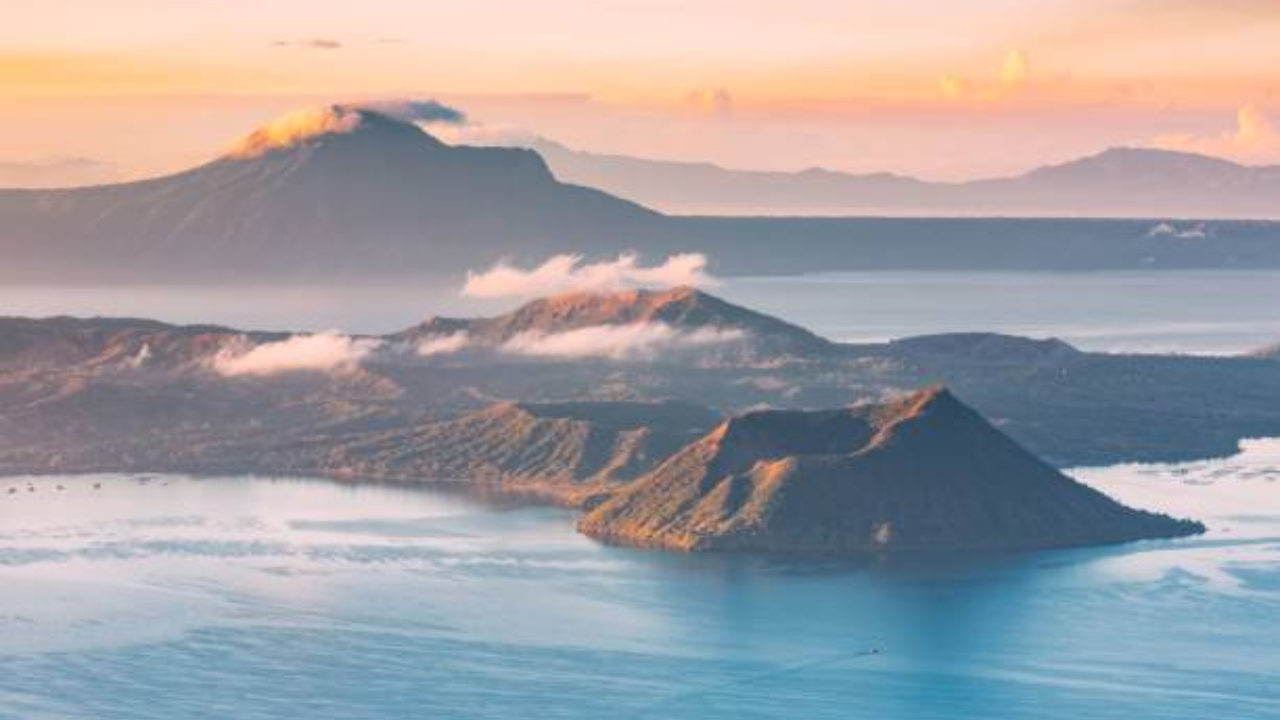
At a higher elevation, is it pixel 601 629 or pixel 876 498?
pixel 876 498

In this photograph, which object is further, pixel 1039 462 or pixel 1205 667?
pixel 1039 462

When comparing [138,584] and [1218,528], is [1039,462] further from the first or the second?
[138,584]

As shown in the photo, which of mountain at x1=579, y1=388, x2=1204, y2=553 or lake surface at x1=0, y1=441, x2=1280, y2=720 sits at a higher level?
mountain at x1=579, y1=388, x2=1204, y2=553

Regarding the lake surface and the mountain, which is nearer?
the lake surface

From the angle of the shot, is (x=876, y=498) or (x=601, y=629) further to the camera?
(x=876, y=498)

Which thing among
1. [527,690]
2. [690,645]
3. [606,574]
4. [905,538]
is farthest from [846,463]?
[527,690]
